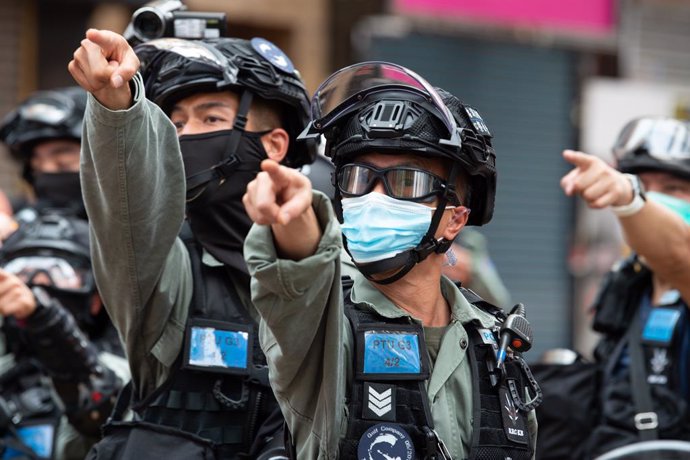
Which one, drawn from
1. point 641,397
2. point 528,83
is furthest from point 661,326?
point 528,83

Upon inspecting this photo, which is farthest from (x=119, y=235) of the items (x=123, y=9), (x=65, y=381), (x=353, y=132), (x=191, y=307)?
(x=123, y=9)

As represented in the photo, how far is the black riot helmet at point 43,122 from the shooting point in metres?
5.73

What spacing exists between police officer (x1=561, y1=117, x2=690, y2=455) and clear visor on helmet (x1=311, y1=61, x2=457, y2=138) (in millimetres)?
1270

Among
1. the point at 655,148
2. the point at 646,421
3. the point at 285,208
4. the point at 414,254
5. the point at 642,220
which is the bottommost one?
the point at 646,421

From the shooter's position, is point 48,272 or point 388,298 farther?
point 48,272

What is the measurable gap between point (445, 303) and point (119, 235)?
100 centimetres

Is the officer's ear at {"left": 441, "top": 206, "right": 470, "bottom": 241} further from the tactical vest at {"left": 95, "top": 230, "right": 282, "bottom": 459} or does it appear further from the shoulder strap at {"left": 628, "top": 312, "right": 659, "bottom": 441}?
the shoulder strap at {"left": 628, "top": 312, "right": 659, "bottom": 441}

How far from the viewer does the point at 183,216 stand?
3.67 m

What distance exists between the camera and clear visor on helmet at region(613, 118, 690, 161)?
5.38 meters

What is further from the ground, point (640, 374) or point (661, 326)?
point (661, 326)

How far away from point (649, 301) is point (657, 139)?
29.3 inches

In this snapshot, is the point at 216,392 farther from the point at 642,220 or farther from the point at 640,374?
the point at 640,374

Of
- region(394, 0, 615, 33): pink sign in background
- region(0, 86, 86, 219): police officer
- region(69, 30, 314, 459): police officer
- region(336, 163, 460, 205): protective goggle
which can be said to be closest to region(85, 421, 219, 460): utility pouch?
region(69, 30, 314, 459): police officer

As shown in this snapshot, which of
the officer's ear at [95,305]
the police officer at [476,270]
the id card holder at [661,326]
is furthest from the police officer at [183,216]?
the police officer at [476,270]
